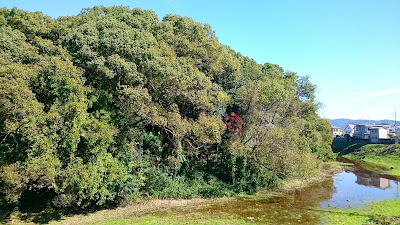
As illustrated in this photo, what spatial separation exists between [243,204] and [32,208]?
16.5 metres

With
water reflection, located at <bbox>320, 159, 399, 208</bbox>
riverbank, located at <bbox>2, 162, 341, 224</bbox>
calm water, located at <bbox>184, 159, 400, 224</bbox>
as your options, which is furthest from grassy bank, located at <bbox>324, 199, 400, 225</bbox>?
water reflection, located at <bbox>320, 159, 399, 208</bbox>

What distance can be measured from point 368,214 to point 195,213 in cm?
1295

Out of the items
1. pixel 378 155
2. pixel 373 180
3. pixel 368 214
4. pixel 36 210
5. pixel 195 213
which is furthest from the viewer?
pixel 378 155

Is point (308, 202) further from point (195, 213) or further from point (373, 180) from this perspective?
point (373, 180)

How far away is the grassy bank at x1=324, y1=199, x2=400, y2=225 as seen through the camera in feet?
60.4

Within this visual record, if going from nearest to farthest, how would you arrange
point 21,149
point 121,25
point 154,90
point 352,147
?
point 21,149 < point 121,25 < point 154,90 < point 352,147

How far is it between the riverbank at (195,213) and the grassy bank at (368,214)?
4.06 feet

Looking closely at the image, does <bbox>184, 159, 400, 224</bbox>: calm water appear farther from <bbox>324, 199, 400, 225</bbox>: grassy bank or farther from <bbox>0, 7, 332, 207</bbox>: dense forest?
<bbox>0, 7, 332, 207</bbox>: dense forest

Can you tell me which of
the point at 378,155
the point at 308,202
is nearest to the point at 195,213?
the point at 308,202

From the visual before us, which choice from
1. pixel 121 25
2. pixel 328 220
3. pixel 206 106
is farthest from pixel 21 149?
pixel 328 220

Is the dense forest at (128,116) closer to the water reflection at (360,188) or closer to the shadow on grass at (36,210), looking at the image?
the shadow on grass at (36,210)

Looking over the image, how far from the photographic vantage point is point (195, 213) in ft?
67.3

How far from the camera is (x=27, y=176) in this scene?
1675 cm

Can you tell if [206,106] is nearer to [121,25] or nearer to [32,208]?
[121,25]
